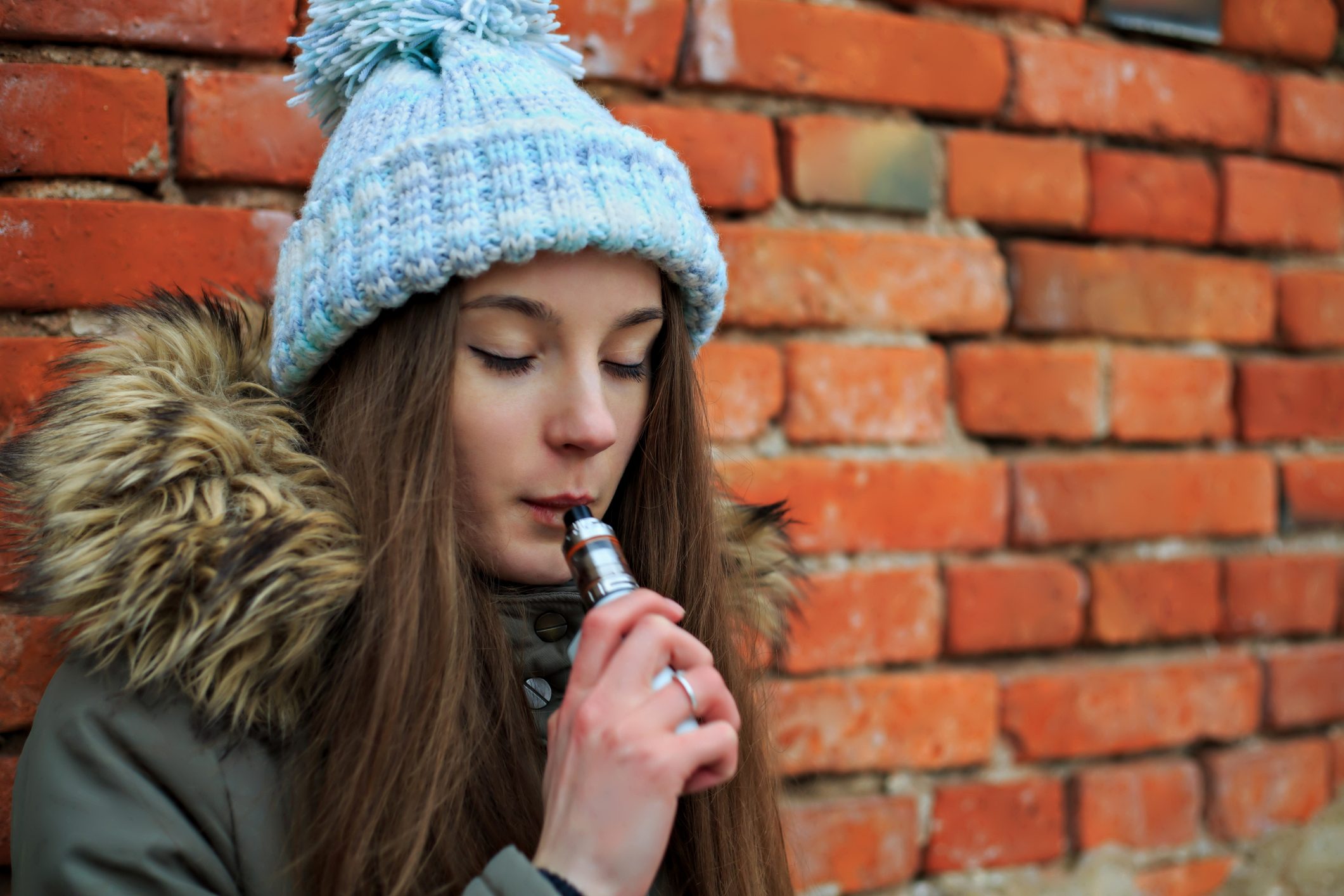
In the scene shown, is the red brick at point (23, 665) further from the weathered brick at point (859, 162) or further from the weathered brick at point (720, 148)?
the weathered brick at point (859, 162)

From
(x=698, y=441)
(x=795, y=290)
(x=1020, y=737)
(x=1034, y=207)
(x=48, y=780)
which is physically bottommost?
(x=1020, y=737)

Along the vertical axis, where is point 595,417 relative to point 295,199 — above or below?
below

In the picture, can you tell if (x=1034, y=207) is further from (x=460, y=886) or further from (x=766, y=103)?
(x=460, y=886)

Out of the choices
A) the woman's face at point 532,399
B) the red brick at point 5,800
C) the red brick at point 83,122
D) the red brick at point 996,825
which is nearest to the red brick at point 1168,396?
the red brick at point 996,825

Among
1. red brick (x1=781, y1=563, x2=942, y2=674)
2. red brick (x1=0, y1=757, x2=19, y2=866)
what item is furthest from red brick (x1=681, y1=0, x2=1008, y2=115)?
red brick (x1=0, y1=757, x2=19, y2=866)

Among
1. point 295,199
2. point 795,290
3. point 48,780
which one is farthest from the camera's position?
point 795,290

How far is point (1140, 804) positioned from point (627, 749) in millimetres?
1040

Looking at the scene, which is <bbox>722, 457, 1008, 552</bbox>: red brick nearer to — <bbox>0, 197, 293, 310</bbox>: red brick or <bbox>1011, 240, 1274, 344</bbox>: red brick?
<bbox>1011, 240, 1274, 344</bbox>: red brick

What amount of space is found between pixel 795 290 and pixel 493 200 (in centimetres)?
55

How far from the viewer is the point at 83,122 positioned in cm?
112

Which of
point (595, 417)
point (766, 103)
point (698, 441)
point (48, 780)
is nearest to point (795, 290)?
point (766, 103)

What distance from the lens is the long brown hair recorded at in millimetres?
861

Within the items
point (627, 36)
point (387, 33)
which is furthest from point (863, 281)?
point (387, 33)

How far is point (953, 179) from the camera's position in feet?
4.82
